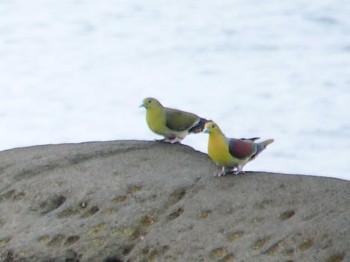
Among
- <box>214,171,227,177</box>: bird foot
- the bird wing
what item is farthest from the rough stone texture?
the bird wing

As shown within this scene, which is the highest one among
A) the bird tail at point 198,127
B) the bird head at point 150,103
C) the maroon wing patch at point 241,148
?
the bird head at point 150,103

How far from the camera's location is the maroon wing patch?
5.13 metres

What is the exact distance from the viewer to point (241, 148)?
203 inches

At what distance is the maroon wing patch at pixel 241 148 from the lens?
513cm

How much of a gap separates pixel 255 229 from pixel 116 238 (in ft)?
1.73

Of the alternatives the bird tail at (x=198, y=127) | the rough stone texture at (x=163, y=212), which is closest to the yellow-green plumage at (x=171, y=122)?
the bird tail at (x=198, y=127)

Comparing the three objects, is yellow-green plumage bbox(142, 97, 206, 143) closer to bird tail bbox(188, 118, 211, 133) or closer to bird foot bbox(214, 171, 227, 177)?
bird tail bbox(188, 118, 211, 133)

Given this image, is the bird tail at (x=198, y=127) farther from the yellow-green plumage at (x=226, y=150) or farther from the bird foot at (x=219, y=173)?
the bird foot at (x=219, y=173)

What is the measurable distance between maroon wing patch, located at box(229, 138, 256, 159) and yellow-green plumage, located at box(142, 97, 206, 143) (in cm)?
42

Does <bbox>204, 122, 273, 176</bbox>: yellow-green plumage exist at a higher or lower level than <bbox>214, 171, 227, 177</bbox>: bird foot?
higher

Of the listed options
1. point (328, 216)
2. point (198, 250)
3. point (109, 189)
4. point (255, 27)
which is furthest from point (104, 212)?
point (255, 27)

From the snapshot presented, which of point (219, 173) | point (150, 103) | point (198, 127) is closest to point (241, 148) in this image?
point (219, 173)

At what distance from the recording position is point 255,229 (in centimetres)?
458

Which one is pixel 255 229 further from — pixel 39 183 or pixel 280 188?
pixel 39 183
